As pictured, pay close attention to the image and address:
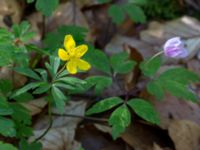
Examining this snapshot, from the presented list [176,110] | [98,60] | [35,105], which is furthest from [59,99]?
[176,110]

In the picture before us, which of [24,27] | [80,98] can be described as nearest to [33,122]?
[80,98]

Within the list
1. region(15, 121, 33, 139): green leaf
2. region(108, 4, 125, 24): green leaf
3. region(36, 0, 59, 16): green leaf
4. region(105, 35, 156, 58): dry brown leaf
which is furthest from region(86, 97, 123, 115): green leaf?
region(105, 35, 156, 58): dry brown leaf

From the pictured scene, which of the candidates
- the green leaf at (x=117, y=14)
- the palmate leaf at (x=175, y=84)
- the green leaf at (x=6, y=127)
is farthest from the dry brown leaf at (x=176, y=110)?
the green leaf at (x=6, y=127)

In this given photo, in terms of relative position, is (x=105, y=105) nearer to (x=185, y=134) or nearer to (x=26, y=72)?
(x=26, y=72)

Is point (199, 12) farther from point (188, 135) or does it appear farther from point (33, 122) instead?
point (33, 122)

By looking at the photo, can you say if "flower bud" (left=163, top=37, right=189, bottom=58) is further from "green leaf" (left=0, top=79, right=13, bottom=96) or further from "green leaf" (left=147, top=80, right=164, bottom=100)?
"green leaf" (left=0, top=79, right=13, bottom=96)

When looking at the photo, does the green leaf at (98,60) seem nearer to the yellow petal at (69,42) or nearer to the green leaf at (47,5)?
the green leaf at (47,5)
